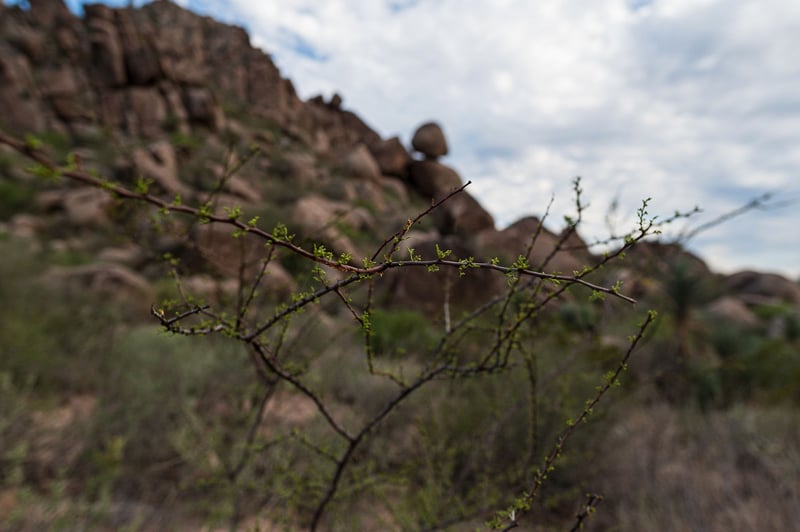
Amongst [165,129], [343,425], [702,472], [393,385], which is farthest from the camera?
[165,129]

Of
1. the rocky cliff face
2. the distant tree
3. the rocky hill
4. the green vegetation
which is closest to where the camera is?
the distant tree

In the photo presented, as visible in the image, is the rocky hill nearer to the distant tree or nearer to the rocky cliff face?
the distant tree

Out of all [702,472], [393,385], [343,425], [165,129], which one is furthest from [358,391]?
[165,129]

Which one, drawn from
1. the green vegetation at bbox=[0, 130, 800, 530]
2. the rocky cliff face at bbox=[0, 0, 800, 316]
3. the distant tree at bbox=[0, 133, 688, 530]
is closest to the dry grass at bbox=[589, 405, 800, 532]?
the green vegetation at bbox=[0, 130, 800, 530]

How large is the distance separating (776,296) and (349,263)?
34.3 meters

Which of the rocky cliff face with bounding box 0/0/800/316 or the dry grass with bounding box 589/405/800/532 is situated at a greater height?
the rocky cliff face with bounding box 0/0/800/316

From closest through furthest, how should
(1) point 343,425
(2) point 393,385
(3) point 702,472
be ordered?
(1) point 343,425
(3) point 702,472
(2) point 393,385

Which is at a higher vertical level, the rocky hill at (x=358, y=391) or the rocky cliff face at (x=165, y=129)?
the rocky cliff face at (x=165, y=129)

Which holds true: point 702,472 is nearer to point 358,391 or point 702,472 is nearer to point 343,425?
point 358,391

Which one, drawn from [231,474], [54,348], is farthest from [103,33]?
[231,474]

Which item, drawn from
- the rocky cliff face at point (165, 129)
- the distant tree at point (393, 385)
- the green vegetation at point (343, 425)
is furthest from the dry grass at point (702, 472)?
the rocky cliff face at point (165, 129)

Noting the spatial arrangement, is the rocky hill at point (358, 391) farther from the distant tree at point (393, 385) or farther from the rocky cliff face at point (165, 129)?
the rocky cliff face at point (165, 129)

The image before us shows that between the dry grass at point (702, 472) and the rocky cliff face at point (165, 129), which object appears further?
the rocky cliff face at point (165, 129)

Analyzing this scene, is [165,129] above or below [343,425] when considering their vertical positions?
above
